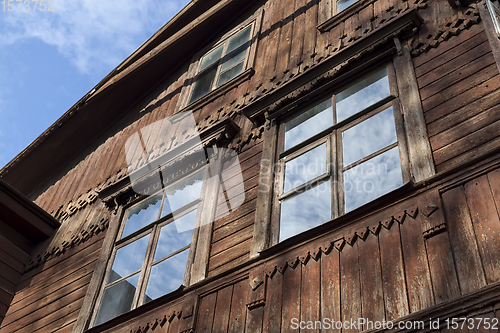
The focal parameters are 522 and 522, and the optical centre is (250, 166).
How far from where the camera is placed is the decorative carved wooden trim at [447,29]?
4.60 m

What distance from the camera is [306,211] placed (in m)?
4.46

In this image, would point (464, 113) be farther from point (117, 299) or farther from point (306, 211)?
point (117, 299)

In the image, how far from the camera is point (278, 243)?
4246 mm

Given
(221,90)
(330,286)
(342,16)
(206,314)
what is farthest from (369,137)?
(221,90)

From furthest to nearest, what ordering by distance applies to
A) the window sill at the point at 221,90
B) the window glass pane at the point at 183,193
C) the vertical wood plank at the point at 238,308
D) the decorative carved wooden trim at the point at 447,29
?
the window sill at the point at 221,90, the window glass pane at the point at 183,193, the decorative carved wooden trim at the point at 447,29, the vertical wood plank at the point at 238,308

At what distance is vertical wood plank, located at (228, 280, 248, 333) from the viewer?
406 centimetres

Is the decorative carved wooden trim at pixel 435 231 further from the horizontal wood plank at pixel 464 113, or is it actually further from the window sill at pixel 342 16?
→ the window sill at pixel 342 16

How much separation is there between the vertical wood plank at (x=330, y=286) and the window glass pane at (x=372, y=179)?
1.66 ft

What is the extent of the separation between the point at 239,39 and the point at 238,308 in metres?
5.21

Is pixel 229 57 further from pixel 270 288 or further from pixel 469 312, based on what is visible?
pixel 469 312

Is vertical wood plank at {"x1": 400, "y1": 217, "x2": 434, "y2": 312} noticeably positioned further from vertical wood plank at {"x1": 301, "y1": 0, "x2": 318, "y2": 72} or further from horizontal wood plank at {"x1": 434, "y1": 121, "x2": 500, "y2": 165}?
vertical wood plank at {"x1": 301, "y1": 0, "x2": 318, "y2": 72}

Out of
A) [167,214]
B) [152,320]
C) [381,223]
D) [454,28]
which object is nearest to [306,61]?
[454,28]

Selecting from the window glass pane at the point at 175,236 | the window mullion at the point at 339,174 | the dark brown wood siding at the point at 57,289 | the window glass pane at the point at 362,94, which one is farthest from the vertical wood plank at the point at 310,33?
the dark brown wood siding at the point at 57,289

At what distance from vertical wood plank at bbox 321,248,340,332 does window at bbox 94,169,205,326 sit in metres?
1.73
